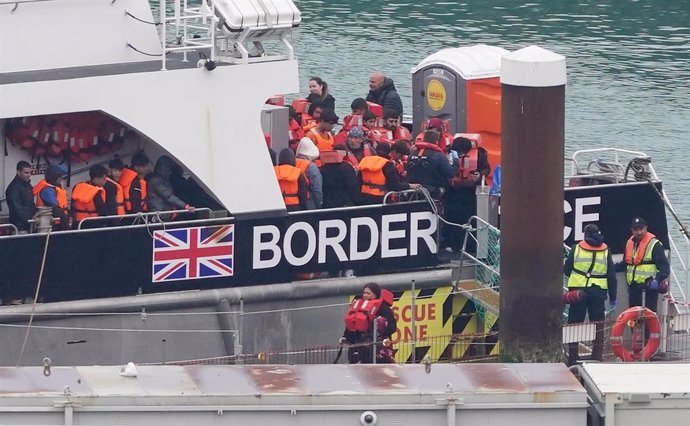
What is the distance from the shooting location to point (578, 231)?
44.4ft

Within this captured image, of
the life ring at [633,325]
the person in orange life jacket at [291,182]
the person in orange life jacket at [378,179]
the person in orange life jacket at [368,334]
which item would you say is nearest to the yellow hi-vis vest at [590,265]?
→ the life ring at [633,325]

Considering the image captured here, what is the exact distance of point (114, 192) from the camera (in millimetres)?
12234

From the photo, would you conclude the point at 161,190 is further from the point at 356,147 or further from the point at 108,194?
the point at 356,147

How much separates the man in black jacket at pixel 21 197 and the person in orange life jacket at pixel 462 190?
138 inches

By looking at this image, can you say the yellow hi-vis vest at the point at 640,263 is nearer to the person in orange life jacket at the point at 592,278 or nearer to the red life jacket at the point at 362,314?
the person in orange life jacket at the point at 592,278

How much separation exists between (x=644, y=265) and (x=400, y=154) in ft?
7.24

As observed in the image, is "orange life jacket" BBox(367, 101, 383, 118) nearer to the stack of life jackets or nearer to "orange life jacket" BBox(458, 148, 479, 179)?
"orange life jacket" BBox(458, 148, 479, 179)

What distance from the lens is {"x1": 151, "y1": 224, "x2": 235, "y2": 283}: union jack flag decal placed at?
Answer: 12.2m

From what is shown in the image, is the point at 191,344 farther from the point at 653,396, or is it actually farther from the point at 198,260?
the point at 653,396

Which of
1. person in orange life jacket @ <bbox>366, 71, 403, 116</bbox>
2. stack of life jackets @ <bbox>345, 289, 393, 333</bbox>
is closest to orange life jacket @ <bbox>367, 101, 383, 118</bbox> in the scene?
person in orange life jacket @ <bbox>366, 71, 403, 116</bbox>

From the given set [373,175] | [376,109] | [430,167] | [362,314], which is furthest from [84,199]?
[376,109]

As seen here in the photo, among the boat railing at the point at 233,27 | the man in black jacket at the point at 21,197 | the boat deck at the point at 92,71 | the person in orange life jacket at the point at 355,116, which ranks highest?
the boat railing at the point at 233,27

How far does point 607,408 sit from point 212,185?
452cm

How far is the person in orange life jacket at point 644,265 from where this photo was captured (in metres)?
13.0
